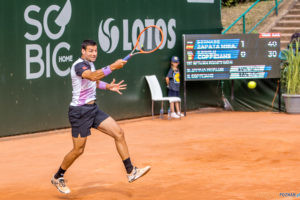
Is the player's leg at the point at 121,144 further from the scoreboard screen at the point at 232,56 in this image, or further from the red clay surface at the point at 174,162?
the scoreboard screen at the point at 232,56

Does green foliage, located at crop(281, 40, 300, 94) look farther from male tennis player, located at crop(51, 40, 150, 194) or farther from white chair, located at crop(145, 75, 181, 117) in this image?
male tennis player, located at crop(51, 40, 150, 194)

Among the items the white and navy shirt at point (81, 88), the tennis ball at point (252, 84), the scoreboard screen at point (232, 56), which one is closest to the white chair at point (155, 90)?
the scoreboard screen at point (232, 56)

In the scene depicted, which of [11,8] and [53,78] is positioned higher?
[11,8]

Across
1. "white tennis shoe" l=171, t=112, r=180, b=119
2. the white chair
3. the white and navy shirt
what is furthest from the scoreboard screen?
the white and navy shirt

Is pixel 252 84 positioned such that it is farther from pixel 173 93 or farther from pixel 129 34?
pixel 129 34

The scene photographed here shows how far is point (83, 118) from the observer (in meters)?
7.13

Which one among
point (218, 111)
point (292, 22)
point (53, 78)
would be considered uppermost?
point (292, 22)

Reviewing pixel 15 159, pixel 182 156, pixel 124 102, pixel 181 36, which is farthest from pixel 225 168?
pixel 181 36

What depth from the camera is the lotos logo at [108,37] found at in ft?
43.3

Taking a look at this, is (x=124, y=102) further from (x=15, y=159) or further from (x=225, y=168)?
(x=225, y=168)

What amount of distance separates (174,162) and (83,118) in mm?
2513

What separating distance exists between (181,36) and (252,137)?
4632mm

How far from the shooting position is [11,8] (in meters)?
11.2

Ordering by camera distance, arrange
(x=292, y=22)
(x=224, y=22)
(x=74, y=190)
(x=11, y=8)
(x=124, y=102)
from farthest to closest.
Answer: (x=224, y=22), (x=292, y=22), (x=124, y=102), (x=11, y=8), (x=74, y=190)
